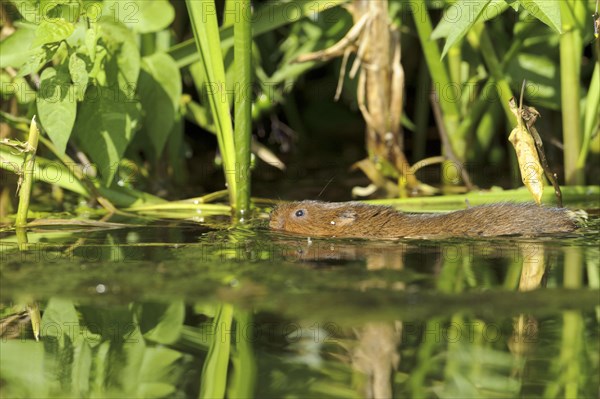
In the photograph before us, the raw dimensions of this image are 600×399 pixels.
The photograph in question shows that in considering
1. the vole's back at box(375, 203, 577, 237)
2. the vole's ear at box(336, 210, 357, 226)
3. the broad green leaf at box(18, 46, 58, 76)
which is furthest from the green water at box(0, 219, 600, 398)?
the broad green leaf at box(18, 46, 58, 76)

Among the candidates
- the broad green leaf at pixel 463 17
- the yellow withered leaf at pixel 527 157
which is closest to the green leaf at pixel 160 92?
the broad green leaf at pixel 463 17

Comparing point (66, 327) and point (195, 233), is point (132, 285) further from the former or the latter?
point (195, 233)

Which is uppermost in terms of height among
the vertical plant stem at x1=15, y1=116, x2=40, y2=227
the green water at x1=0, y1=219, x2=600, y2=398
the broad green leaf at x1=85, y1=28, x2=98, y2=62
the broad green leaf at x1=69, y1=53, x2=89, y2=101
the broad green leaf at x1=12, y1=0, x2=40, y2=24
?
the broad green leaf at x1=12, y1=0, x2=40, y2=24

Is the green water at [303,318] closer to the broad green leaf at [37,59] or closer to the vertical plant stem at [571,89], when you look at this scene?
the broad green leaf at [37,59]

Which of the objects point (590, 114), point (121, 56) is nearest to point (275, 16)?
point (121, 56)

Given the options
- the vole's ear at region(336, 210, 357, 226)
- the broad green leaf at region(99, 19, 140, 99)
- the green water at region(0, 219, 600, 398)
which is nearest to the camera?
the green water at region(0, 219, 600, 398)

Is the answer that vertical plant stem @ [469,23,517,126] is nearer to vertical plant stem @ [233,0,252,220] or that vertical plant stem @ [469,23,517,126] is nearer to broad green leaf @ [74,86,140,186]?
vertical plant stem @ [233,0,252,220]

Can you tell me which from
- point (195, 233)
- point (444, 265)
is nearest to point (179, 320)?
point (444, 265)
